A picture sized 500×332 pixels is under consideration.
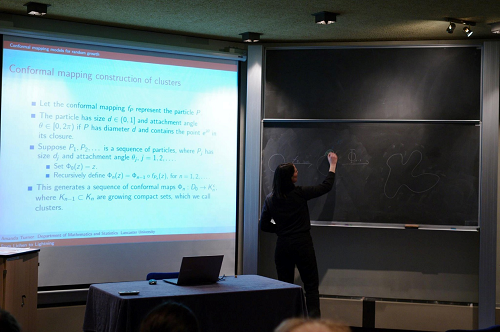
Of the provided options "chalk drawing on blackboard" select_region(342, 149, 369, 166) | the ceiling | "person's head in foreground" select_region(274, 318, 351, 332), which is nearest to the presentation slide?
the ceiling

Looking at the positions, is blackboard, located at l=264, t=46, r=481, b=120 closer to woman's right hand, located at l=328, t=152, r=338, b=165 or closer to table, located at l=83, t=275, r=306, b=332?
woman's right hand, located at l=328, t=152, r=338, b=165

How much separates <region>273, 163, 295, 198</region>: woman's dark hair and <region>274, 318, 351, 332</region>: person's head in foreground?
10.9 ft

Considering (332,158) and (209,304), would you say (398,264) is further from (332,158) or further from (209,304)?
(209,304)

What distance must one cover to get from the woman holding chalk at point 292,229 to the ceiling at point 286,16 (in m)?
1.29

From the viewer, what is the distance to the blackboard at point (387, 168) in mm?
4996

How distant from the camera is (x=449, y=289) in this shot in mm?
5293

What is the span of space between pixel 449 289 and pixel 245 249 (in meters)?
2.04

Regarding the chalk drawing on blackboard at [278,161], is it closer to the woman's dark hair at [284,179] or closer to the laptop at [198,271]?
the woman's dark hair at [284,179]

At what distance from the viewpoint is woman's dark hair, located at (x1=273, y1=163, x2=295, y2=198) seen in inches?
177

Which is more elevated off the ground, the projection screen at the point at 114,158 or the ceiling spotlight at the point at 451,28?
the ceiling spotlight at the point at 451,28

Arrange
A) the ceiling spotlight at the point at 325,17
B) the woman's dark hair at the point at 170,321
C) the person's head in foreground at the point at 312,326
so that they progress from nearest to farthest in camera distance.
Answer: the person's head in foreground at the point at 312,326 < the woman's dark hair at the point at 170,321 < the ceiling spotlight at the point at 325,17

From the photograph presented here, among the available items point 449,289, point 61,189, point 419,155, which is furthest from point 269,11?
point 449,289

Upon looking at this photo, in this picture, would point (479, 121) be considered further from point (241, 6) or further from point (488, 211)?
point (241, 6)

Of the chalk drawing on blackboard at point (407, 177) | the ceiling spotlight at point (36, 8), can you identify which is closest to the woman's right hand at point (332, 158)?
the chalk drawing on blackboard at point (407, 177)
